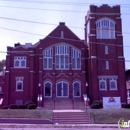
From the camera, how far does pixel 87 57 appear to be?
4188cm

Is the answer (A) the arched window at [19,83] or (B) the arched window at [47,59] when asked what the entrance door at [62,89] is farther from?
(A) the arched window at [19,83]

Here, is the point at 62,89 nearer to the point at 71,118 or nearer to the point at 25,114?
the point at 25,114

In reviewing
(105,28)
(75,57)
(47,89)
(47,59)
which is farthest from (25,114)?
(105,28)

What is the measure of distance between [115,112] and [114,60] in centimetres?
1284

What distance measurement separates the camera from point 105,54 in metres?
40.9

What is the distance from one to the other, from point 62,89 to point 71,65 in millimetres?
4045

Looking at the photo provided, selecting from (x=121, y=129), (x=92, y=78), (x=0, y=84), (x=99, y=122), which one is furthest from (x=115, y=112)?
(x=0, y=84)

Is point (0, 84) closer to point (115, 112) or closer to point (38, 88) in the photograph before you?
point (38, 88)

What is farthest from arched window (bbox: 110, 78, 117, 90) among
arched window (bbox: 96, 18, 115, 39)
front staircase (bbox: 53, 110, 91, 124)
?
front staircase (bbox: 53, 110, 91, 124)

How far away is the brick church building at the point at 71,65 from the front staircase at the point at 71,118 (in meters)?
9.50

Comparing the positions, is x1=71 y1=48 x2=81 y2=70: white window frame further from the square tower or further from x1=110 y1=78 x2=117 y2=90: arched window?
x1=110 y1=78 x2=117 y2=90: arched window

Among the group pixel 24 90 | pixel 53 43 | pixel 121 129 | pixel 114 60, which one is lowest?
pixel 121 129

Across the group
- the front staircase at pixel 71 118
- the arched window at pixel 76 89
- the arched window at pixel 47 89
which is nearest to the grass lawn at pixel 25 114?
the front staircase at pixel 71 118

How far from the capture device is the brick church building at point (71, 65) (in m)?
39.7
